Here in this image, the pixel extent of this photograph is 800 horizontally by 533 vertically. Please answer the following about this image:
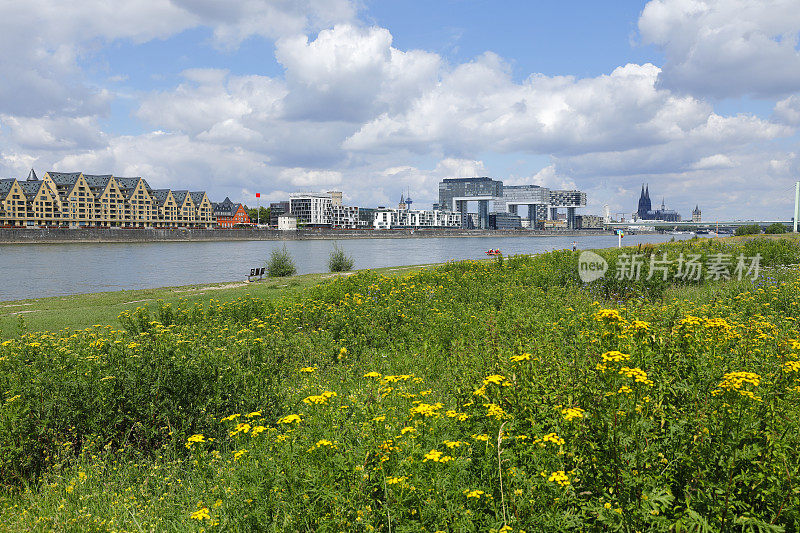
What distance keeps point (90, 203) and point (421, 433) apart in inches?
6575

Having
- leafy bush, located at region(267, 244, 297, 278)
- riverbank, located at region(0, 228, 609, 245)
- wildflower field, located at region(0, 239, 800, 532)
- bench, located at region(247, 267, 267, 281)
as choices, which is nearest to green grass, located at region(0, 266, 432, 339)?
bench, located at region(247, 267, 267, 281)

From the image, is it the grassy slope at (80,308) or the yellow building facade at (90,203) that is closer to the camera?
the grassy slope at (80,308)

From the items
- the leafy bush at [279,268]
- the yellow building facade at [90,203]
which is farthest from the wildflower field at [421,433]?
the yellow building facade at [90,203]

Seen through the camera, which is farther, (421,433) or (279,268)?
(279,268)

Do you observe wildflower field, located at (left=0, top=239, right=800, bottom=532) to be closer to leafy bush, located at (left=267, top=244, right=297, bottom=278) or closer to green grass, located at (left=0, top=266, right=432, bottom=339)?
green grass, located at (left=0, top=266, right=432, bottom=339)

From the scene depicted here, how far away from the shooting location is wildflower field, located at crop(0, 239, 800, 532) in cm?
317

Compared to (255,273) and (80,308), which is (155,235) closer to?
(255,273)

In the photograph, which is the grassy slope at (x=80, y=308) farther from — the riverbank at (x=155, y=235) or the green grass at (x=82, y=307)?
the riverbank at (x=155, y=235)

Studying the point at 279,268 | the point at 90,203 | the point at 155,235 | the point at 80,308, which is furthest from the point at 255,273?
the point at 90,203

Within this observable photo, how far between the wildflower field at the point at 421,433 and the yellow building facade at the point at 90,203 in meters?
147

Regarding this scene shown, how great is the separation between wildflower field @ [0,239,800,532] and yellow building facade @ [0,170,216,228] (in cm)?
14670

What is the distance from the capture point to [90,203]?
14312 centimetres

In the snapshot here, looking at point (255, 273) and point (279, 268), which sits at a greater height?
point (279, 268)

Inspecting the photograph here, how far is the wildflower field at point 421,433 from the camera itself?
3168mm
